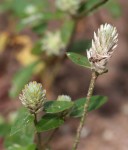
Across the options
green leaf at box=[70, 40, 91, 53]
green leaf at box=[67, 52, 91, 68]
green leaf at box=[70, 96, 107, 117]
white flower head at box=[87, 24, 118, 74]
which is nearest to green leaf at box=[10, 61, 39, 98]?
green leaf at box=[70, 40, 91, 53]

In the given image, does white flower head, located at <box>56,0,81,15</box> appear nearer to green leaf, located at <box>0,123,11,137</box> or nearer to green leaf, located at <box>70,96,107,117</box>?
green leaf, located at <box>0,123,11,137</box>

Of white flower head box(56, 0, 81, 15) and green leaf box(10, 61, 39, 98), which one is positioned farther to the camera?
green leaf box(10, 61, 39, 98)

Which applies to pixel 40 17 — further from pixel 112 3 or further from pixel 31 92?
pixel 31 92

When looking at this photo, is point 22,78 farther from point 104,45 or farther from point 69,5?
point 104,45

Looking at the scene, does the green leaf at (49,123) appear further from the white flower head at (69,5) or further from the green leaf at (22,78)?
the green leaf at (22,78)

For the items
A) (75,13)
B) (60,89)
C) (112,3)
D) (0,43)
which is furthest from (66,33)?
(0,43)

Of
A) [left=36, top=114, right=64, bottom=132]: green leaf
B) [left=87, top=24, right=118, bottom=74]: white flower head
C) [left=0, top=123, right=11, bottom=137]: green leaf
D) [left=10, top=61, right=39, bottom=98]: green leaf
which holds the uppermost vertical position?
[left=10, top=61, right=39, bottom=98]: green leaf
